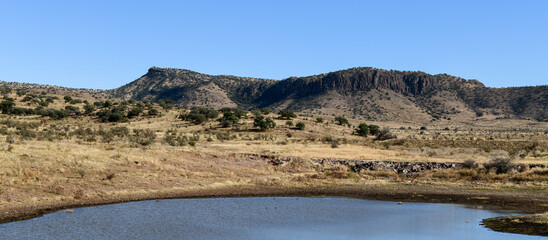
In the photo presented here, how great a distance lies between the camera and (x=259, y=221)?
78.4 feet

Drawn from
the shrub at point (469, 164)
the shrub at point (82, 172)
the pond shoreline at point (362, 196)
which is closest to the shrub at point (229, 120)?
the shrub at point (469, 164)

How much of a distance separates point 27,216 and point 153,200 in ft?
26.2

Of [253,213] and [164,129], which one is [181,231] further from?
[164,129]

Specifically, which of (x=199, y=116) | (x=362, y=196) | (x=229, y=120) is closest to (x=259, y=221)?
(x=362, y=196)

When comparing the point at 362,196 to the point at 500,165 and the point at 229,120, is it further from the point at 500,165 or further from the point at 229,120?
the point at 229,120

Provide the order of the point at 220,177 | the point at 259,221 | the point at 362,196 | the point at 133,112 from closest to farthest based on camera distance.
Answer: the point at 259,221, the point at 362,196, the point at 220,177, the point at 133,112

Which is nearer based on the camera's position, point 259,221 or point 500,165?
point 259,221

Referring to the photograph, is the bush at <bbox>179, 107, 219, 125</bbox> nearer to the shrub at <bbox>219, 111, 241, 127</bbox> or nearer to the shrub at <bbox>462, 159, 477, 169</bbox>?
the shrub at <bbox>219, 111, 241, 127</bbox>

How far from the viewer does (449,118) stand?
172125 mm

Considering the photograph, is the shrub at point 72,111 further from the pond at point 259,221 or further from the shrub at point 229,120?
the pond at point 259,221

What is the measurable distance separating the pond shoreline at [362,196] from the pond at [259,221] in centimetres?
130

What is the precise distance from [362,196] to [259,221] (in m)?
12.2

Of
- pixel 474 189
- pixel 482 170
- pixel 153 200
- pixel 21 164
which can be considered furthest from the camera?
pixel 482 170

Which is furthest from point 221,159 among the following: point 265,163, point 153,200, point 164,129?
point 164,129
